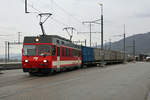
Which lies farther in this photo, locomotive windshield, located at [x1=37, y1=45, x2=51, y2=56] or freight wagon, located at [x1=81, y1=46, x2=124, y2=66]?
freight wagon, located at [x1=81, y1=46, x2=124, y2=66]

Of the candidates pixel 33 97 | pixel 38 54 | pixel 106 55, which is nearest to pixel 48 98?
pixel 33 97

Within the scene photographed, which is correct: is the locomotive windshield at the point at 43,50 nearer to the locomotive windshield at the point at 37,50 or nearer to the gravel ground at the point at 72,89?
the locomotive windshield at the point at 37,50

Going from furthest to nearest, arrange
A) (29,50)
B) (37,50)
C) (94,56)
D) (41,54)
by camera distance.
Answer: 1. (94,56)
2. (29,50)
3. (37,50)
4. (41,54)

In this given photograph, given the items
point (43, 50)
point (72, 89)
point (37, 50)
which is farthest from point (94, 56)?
point (72, 89)

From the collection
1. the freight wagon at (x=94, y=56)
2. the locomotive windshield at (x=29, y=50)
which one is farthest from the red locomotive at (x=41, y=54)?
the freight wagon at (x=94, y=56)

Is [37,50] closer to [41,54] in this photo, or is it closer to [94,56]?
[41,54]

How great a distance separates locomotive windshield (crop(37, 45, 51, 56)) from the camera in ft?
62.7

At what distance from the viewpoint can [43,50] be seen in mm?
19266

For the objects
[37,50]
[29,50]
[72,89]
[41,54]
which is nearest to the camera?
[72,89]

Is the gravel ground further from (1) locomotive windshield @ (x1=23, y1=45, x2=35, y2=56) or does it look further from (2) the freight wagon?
(2) the freight wagon

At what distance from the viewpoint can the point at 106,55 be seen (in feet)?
155

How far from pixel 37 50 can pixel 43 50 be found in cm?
48

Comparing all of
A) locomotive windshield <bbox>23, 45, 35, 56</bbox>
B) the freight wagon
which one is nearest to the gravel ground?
locomotive windshield <bbox>23, 45, 35, 56</bbox>

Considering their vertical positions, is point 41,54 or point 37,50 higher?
point 37,50
